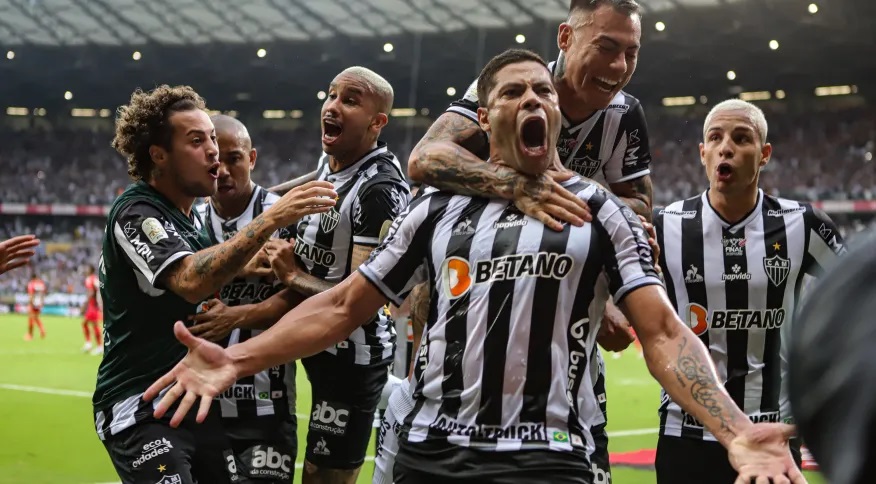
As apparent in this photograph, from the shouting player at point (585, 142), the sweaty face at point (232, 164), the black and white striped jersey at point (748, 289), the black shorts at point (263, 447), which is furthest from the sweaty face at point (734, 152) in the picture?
the black shorts at point (263, 447)

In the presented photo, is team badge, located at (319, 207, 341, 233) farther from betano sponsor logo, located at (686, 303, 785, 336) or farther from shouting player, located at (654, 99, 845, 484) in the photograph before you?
betano sponsor logo, located at (686, 303, 785, 336)

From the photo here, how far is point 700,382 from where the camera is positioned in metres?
3.35

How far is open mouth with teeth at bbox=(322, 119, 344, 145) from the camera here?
6.35 m

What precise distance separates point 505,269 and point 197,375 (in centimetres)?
116

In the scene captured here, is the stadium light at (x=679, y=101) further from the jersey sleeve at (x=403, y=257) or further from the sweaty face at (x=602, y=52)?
the jersey sleeve at (x=403, y=257)

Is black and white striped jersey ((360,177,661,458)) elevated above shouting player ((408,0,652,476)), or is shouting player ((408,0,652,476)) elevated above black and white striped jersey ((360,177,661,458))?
shouting player ((408,0,652,476))

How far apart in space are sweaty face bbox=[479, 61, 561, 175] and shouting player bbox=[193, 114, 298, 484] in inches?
84.9

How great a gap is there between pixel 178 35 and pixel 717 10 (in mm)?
22923

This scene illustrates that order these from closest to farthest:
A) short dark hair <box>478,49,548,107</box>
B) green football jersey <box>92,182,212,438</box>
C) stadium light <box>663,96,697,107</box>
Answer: short dark hair <box>478,49,548,107</box> → green football jersey <box>92,182,212,438</box> → stadium light <box>663,96,697,107</box>

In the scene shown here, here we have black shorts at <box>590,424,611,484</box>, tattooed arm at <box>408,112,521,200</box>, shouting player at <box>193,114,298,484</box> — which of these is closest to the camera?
tattooed arm at <box>408,112,521,200</box>

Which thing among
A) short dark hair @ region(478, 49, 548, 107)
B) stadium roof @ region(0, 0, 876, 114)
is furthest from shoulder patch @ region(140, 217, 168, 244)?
stadium roof @ region(0, 0, 876, 114)

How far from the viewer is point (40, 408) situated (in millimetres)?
14250

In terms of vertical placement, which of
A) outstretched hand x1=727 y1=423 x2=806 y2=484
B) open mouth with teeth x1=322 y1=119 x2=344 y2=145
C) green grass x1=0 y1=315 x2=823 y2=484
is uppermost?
open mouth with teeth x1=322 y1=119 x2=344 y2=145

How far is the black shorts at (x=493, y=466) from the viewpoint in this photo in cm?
350
